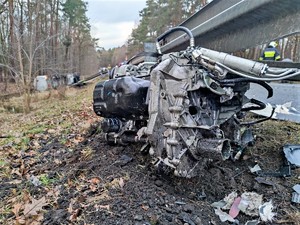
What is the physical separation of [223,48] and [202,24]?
0.39 meters

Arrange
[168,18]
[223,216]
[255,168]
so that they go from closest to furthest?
[223,216] < [255,168] < [168,18]

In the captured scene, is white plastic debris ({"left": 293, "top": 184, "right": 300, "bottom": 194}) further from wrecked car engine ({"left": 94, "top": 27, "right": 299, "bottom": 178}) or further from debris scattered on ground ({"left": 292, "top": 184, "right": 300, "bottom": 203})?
wrecked car engine ({"left": 94, "top": 27, "right": 299, "bottom": 178})

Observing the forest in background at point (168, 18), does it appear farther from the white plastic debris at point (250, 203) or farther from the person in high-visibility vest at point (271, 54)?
the white plastic debris at point (250, 203)

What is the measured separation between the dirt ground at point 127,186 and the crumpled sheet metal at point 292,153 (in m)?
0.08

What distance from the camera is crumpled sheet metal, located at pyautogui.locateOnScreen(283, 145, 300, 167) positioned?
8.84 feet

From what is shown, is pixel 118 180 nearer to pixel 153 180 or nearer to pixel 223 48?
pixel 153 180

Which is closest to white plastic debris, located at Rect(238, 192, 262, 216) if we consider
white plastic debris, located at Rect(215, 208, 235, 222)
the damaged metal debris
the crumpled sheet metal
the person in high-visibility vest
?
the damaged metal debris

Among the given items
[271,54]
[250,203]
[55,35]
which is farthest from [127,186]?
[55,35]

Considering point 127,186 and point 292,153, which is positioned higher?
point 292,153

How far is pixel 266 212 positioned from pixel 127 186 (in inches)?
42.1

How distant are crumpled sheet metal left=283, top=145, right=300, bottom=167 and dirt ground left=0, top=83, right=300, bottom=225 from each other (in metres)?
0.08

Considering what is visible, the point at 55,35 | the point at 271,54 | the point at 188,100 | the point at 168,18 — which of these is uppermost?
the point at 168,18

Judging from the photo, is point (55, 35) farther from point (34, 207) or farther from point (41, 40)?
point (34, 207)

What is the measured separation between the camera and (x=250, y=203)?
2.23 metres
